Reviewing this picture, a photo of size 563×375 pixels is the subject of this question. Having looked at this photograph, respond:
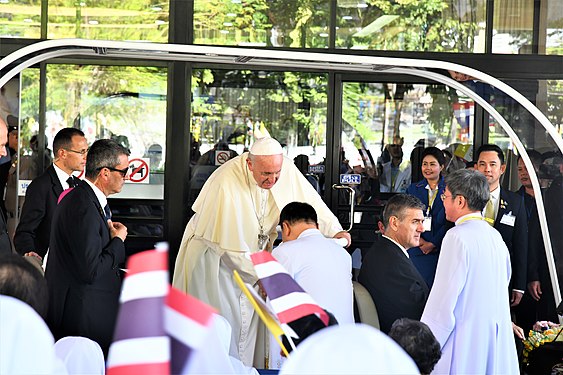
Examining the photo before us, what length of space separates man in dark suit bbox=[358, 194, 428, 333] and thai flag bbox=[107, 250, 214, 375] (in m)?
3.56

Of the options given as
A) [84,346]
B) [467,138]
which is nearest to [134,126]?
[467,138]

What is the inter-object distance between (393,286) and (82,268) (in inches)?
71.0

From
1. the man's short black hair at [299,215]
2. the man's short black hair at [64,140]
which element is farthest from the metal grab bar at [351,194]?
the man's short black hair at [299,215]

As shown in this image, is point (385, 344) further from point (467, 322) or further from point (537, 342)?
point (537, 342)

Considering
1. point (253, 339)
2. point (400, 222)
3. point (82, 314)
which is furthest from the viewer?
point (253, 339)

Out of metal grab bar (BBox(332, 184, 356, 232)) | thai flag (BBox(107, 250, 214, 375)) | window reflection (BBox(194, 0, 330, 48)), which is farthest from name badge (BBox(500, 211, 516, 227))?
thai flag (BBox(107, 250, 214, 375))

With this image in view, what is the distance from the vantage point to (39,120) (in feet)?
27.1

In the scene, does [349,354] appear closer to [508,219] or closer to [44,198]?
Answer: [44,198]

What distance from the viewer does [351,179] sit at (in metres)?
8.65

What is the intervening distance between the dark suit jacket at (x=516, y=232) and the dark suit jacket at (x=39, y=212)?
3186 mm

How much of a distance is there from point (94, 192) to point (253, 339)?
2253mm

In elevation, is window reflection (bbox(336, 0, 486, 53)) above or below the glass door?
above

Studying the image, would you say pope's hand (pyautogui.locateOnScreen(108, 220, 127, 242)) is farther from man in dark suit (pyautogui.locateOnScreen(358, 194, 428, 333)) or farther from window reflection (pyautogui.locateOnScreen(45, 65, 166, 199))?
window reflection (pyautogui.locateOnScreen(45, 65, 166, 199))

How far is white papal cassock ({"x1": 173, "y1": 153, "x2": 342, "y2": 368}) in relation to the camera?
6.61m
